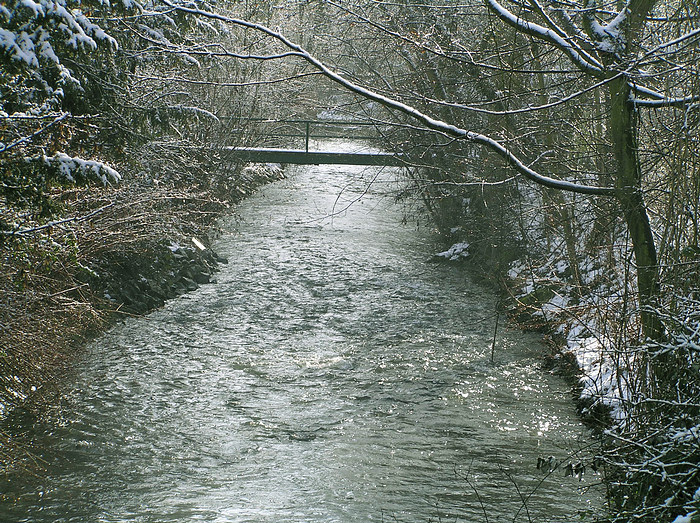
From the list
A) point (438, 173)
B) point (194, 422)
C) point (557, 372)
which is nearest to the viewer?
point (194, 422)

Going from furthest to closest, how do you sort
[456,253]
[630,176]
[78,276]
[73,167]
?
1. [456,253]
2. [78,276]
3. [73,167]
4. [630,176]

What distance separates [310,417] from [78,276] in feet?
15.8

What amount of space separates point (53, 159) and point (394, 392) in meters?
4.96

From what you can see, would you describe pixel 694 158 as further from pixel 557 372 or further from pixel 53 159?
pixel 557 372

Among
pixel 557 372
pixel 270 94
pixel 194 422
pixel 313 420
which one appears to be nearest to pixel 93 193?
pixel 194 422

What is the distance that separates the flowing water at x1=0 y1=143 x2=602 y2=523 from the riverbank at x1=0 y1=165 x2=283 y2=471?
0.40 metres

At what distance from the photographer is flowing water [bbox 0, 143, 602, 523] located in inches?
264

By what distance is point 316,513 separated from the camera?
21.4 feet

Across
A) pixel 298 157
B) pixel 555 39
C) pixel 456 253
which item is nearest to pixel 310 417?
pixel 555 39

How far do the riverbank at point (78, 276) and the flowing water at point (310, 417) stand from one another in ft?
1.31

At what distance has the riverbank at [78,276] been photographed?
7.12 meters

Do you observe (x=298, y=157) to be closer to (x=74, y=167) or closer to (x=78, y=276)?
(x=78, y=276)

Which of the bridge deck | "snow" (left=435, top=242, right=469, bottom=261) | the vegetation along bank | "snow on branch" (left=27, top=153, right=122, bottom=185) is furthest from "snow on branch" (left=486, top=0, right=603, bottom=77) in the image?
the bridge deck

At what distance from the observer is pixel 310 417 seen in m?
8.71
